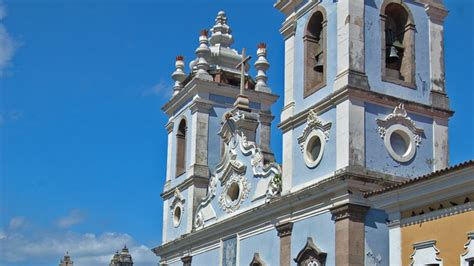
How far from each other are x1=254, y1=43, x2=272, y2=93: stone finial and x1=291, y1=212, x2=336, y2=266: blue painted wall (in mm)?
8559

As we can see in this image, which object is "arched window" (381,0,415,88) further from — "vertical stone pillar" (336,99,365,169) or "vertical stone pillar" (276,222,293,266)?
"vertical stone pillar" (276,222,293,266)

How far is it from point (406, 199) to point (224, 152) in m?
10.0

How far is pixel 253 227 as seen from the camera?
23.0 metres

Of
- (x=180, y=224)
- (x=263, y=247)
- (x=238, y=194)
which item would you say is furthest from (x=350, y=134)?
(x=180, y=224)

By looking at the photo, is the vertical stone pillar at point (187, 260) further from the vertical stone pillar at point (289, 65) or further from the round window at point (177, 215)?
the vertical stone pillar at point (289, 65)

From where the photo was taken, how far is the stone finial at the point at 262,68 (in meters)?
28.0

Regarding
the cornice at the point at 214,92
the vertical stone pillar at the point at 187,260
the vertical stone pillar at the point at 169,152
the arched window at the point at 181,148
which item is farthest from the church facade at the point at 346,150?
the vertical stone pillar at the point at 169,152

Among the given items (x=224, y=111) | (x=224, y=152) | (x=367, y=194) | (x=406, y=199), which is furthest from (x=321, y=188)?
(x=224, y=111)

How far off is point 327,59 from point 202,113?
25.9 feet

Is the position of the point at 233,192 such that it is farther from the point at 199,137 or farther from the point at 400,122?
the point at 400,122

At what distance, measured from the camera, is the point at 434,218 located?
16.2 m

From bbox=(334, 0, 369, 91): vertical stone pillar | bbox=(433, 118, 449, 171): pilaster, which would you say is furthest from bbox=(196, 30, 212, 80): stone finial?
bbox=(433, 118, 449, 171): pilaster

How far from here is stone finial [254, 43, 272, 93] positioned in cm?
2802

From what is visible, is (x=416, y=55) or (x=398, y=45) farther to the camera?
(x=398, y=45)
